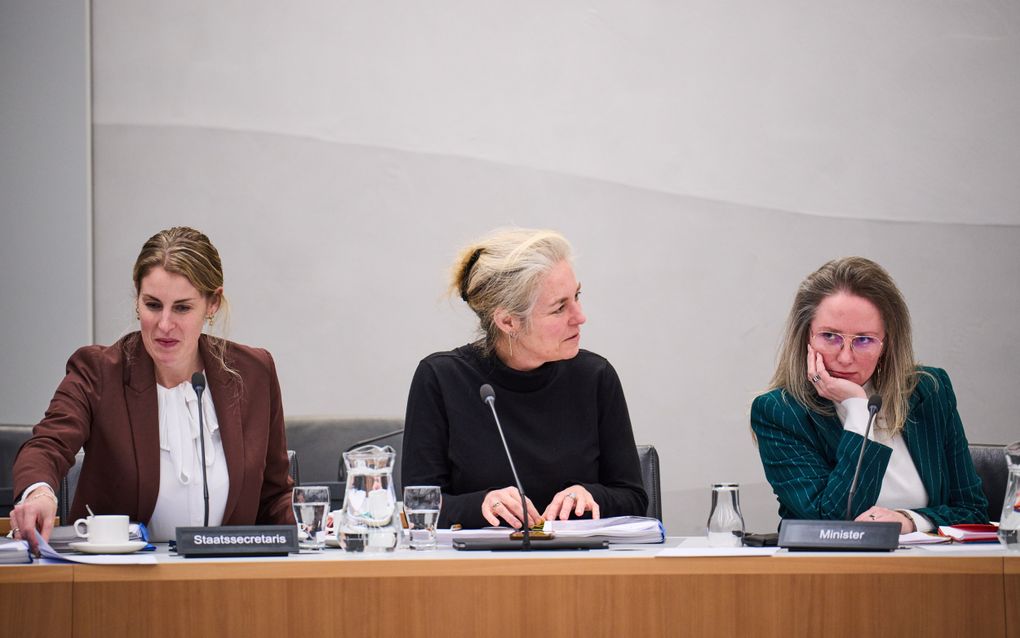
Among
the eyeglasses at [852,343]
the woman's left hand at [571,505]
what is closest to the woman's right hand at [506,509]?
the woman's left hand at [571,505]

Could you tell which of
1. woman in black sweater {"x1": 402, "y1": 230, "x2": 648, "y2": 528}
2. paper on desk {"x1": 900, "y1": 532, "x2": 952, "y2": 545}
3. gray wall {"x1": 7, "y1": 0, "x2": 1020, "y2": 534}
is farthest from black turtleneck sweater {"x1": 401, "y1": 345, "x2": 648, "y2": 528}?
gray wall {"x1": 7, "y1": 0, "x2": 1020, "y2": 534}

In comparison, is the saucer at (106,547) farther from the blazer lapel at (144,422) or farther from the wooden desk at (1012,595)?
the wooden desk at (1012,595)

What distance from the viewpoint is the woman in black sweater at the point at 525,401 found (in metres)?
2.31

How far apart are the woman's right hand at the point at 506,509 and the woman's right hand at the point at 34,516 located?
2.53 feet

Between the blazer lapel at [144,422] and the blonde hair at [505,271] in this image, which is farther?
the blonde hair at [505,271]

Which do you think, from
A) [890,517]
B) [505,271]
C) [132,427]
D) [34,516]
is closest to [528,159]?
[505,271]

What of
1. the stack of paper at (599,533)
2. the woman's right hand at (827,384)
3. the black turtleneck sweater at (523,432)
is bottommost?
the stack of paper at (599,533)

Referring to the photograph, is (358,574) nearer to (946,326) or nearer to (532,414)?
(532,414)

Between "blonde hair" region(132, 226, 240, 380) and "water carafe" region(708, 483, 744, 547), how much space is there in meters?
1.12

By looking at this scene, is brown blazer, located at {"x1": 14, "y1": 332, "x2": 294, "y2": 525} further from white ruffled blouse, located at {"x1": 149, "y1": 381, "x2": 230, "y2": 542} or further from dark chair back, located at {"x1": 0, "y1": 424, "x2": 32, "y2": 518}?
dark chair back, located at {"x1": 0, "y1": 424, "x2": 32, "y2": 518}

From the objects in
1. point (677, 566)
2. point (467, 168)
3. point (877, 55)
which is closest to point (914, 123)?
point (877, 55)

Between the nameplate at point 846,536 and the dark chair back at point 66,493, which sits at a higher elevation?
the nameplate at point 846,536

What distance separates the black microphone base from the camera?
163cm

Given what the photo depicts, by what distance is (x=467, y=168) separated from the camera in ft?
12.3
